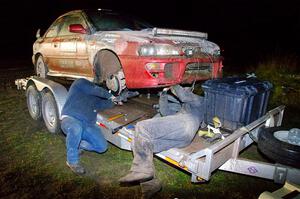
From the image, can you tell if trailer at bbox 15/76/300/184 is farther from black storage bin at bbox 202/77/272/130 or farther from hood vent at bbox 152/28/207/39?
hood vent at bbox 152/28/207/39

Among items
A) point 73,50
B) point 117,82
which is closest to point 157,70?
point 117,82

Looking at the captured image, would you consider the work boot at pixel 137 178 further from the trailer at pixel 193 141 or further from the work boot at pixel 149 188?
the trailer at pixel 193 141

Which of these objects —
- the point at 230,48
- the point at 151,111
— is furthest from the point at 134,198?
the point at 230,48

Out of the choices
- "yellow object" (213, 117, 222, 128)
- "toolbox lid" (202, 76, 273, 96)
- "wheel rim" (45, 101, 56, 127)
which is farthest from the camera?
"wheel rim" (45, 101, 56, 127)

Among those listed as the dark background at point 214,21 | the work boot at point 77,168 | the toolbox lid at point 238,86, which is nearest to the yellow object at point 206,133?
the toolbox lid at point 238,86

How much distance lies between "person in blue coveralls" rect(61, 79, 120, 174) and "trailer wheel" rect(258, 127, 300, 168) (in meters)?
2.34

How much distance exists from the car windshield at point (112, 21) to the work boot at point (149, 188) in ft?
10.1

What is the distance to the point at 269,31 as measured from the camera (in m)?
18.5

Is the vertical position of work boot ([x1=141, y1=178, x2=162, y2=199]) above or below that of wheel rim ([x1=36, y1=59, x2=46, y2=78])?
below

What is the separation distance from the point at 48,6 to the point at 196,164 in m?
34.9

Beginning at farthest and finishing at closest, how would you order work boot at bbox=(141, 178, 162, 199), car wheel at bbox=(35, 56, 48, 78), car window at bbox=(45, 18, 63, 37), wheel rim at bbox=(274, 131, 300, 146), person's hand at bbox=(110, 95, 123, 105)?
car wheel at bbox=(35, 56, 48, 78) → car window at bbox=(45, 18, 63, 37) → person's hand at bbox=(110, 95, 123, 105) → work boot at bbox=(141, 178, 162, 199) → wheel rim at bbox=(274, 131, 300, 146)

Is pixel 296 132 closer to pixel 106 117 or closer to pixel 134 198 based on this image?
pixel 134 198

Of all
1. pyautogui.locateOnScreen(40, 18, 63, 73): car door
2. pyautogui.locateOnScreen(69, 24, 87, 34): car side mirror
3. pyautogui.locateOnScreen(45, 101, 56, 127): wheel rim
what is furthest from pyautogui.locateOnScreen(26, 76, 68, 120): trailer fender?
pyautogui.locateOnScreen(69, 24, 87, 34): car side mirror

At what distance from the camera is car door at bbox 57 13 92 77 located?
16.8 ft
